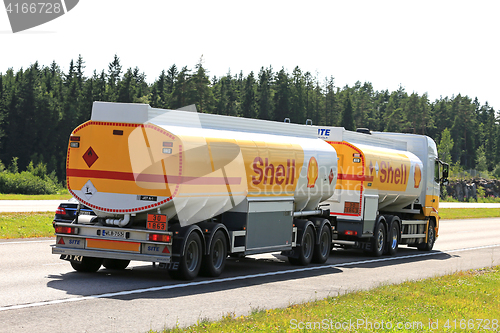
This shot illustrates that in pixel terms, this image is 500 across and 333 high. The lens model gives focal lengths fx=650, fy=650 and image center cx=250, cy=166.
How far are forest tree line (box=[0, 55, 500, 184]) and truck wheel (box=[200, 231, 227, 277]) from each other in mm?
60338

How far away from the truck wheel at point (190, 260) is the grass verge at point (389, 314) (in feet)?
9.83

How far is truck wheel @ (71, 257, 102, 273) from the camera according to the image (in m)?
13.6

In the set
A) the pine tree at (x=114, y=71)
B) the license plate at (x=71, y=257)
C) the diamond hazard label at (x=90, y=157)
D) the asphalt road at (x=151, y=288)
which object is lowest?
the asphalt road at (x=151, y=288)

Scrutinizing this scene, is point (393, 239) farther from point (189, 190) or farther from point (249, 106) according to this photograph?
point (249, 106)

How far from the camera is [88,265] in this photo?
44.9ft

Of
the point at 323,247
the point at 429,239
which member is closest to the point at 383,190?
the point at 323,247

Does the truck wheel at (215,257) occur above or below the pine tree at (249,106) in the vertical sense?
below

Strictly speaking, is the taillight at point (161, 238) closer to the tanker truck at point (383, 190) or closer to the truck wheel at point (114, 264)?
the truck wheel at point (114, 264)

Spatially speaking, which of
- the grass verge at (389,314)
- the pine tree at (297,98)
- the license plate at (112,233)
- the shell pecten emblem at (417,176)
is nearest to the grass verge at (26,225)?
the license plate at (112,233)

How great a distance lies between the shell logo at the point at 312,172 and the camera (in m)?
17.4

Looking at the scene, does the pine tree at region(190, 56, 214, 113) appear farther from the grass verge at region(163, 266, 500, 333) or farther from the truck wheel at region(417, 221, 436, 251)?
the grass verge at region(163, 266, 500, 333)

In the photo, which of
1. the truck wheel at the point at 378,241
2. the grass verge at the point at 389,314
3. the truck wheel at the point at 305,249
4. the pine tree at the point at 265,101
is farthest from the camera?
the pine tree at the point at 265,101

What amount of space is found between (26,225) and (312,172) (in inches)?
453

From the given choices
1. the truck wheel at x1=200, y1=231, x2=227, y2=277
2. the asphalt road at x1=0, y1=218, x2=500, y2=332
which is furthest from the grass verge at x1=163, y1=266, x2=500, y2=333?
the truck wheel at x1=200, y1=231, x2=227, y2=277
